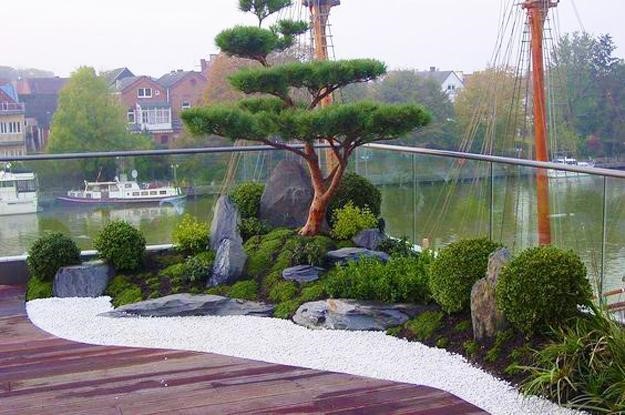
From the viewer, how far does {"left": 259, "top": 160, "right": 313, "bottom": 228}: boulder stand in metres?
6.03

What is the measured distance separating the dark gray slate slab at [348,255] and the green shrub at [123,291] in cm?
139

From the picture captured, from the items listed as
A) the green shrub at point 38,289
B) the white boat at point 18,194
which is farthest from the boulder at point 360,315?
the white boat at point 18,194

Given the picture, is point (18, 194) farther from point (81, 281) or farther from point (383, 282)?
point (383, 282)

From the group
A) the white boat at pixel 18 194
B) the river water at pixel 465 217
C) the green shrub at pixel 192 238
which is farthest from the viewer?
the white boat at pixel 18 194

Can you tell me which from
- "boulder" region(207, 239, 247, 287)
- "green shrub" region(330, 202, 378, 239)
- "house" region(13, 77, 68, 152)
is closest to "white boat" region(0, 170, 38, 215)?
"boulder" region(207, 239, 247, 287)

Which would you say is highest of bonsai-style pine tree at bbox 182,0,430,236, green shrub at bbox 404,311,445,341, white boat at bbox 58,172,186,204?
bonsai-style pine tree at bbox 182,0,430,236

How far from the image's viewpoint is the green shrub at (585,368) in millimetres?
2971

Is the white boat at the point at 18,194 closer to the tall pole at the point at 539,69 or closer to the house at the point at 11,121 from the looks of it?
the house at the point at 11,121

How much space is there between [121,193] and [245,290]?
1.78 meters

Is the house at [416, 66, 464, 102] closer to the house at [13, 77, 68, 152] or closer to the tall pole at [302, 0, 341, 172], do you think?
the tall pole at [302, 0, 341, 172]

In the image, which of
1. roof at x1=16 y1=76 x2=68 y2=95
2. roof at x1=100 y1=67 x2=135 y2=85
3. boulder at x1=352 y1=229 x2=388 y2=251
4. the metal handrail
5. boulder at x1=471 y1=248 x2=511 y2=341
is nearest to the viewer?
boulder at x1=471 y1=248 x2=511 y2=341

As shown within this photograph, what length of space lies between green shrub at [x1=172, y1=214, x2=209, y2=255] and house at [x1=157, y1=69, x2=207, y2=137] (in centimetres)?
478

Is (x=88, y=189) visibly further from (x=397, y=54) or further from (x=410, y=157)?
(x=397, y=54)

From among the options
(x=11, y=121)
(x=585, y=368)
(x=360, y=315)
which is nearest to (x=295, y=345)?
(x=360, y=315)
